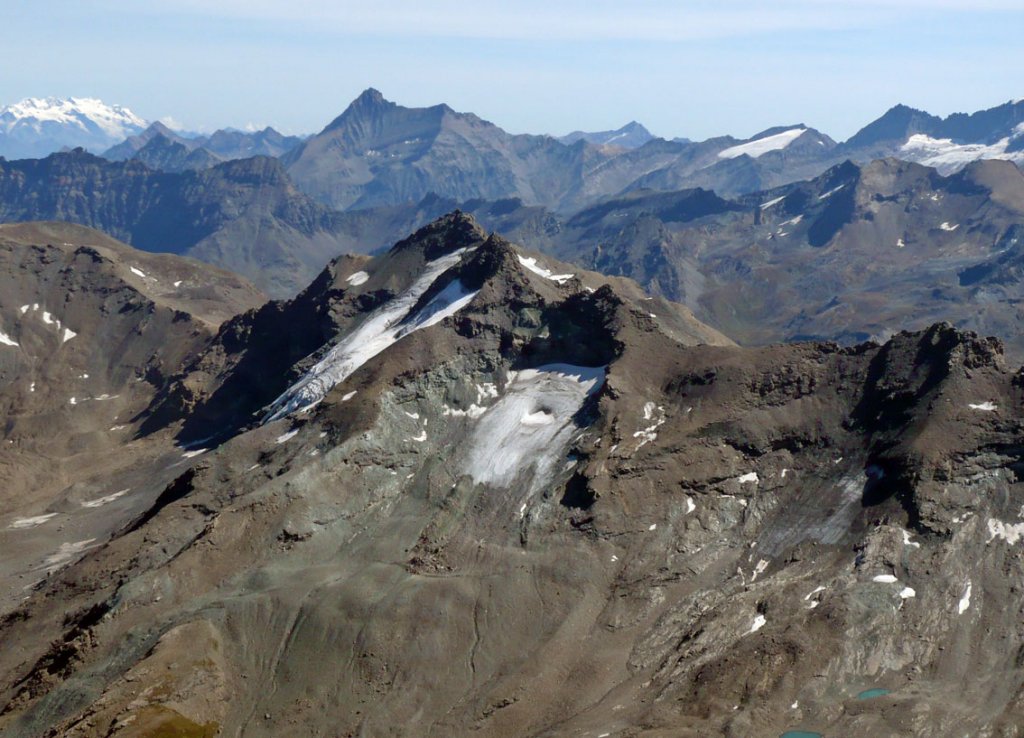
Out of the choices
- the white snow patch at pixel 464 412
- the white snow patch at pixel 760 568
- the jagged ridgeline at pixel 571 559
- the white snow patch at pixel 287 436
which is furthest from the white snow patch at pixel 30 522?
the white snow patch at pixel 760 568

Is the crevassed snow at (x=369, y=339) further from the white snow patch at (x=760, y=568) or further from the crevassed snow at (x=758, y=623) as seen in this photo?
the crevassed snow at (x=758, y=623)

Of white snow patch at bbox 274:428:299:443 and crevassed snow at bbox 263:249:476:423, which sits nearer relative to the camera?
white snow patch at bbox 274:428:299:443

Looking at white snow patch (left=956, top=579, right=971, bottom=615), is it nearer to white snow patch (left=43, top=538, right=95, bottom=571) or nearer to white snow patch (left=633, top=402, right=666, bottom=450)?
white snow patch (left=633, top=402, right=666, bottom=450)

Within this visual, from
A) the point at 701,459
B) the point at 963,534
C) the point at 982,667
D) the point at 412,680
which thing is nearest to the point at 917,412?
the point at 963,534

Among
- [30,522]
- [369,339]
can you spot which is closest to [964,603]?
[369,339]

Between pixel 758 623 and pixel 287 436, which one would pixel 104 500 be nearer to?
pixel 287 436

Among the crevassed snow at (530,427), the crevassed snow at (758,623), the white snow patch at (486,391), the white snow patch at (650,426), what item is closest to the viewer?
the crevassed snow at (758,623)

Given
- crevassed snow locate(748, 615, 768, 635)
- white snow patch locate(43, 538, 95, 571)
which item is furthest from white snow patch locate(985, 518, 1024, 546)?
white snow patch locate(43, 538, 95, 571)
